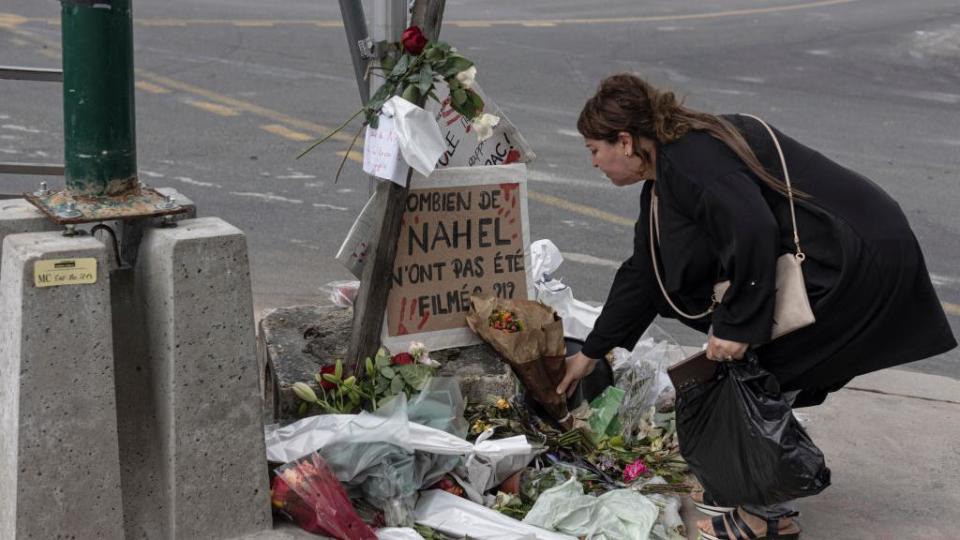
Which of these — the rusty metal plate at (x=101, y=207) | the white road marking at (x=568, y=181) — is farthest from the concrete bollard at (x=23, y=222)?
the white road marking at (x=568, y=181)

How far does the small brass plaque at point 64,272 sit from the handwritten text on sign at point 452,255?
1.38 metres

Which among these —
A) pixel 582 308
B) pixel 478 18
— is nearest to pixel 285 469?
pixel 582 308

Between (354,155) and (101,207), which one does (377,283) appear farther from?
(354,155)

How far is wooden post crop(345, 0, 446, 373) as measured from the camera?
4020mm

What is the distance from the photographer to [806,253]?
3.51m

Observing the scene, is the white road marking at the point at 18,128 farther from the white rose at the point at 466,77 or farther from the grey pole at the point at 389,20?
the white rose at the point at 466,77

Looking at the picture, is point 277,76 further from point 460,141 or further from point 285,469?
point 285,469

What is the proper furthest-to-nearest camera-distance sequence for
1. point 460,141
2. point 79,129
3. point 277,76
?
point 277,76 < point 460,141 < point 79,129

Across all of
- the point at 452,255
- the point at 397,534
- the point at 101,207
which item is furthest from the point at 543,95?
the point at 101,207

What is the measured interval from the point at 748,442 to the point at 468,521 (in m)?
0.88

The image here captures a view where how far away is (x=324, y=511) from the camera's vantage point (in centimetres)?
341

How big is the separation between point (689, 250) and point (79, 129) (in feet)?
5.88

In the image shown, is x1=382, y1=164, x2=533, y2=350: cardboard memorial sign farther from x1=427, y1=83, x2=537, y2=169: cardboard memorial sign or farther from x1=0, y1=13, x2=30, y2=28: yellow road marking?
→ x1=0, y1=13, x2=30, y2=28: yellow road marking

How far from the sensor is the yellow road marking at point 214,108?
9617 mm
